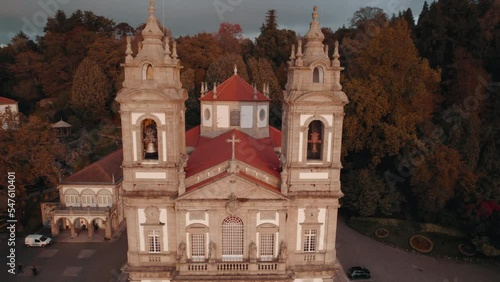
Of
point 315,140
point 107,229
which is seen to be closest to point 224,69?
point 107,229

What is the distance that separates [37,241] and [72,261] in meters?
4.10

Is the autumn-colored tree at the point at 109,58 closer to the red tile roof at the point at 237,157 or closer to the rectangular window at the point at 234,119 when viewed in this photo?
the rectangular window at the point at 234,119

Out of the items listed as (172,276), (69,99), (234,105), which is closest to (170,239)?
(172,276)

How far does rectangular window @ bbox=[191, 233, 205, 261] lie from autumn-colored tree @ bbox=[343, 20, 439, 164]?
1781 centimetres

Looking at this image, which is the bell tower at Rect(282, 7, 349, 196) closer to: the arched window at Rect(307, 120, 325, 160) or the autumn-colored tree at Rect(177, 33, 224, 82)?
the arched window at Rect(307, 120, 325, 160)

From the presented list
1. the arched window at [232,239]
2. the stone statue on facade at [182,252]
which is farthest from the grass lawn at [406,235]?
the stone statue on facade at [182,252]

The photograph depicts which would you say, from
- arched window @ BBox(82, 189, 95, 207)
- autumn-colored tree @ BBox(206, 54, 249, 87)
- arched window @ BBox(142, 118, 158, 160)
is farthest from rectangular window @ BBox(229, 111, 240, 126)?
autumn-colored tree @ BBox(206, 54, 249, 87)

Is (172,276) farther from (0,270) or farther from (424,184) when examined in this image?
(424,184)

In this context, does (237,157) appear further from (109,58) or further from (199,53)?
(109,58)

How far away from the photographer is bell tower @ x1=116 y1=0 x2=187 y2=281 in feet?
56.1

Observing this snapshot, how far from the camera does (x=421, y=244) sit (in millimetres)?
27984

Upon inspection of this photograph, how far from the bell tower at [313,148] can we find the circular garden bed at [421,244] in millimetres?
12081

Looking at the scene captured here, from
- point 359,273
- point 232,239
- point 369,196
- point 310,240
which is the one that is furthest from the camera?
point 369,196

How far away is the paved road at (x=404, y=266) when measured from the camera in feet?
78.8
